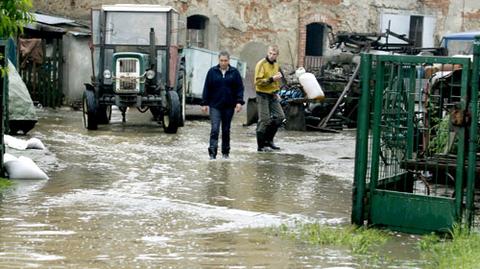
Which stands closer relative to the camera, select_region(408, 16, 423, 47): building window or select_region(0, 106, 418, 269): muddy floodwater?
select_region(0, 106, 418, 269): muddy floodwater

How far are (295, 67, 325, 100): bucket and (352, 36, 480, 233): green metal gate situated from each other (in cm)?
1045

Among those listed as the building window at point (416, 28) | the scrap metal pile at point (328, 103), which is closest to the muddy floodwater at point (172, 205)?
the scrap metal pile at point (328, 103)

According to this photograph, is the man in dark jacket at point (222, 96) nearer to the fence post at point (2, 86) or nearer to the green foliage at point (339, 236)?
the fence post at point (2, 86)

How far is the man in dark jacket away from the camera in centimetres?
1501

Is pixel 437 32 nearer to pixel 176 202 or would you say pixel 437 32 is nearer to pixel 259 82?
pixel 259 82

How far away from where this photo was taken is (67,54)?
26.8 metres

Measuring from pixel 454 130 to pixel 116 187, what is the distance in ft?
14.0

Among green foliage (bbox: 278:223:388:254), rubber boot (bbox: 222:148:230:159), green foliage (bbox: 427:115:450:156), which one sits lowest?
rubber boot (bbox: 222:148:230:159)

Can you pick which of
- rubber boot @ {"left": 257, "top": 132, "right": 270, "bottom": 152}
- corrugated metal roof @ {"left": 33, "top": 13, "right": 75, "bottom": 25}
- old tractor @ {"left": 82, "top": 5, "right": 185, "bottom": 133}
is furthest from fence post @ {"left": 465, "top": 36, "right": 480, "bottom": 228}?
corrugated metal roof @ {"left": 33, "top": 13, "right": 75, "bottom": 25}

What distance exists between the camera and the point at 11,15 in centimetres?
1030

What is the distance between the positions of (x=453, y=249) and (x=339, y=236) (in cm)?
98

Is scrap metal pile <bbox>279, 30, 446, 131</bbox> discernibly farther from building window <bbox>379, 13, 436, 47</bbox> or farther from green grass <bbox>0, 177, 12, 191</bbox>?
green grass <bbox>0, 177, 12, 191</bbox>

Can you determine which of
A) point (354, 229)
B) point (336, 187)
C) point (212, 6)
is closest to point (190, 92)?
point (212, 6)

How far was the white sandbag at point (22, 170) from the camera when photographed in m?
11.9
